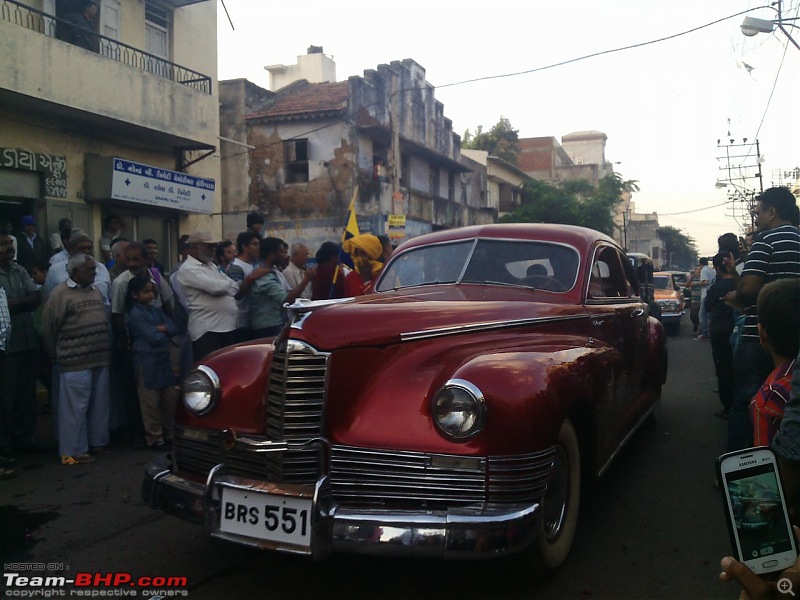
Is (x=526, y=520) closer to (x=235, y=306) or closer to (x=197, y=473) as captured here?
(x=197, y=473)

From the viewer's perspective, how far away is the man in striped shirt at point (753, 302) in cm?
413

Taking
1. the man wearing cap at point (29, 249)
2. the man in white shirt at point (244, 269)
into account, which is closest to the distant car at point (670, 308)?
the man in white shirt at point (244, 269)

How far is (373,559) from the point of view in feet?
11.1

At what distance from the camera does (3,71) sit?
368 inches

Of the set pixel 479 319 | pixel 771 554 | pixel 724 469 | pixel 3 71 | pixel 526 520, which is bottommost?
pixel 526 520

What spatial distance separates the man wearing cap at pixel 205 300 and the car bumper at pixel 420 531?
3294 mm

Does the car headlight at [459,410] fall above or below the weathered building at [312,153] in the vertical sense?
below

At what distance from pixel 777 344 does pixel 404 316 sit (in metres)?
1.51

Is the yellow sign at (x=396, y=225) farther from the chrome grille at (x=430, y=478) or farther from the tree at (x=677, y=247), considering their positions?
the tree at (x=677, y=247)

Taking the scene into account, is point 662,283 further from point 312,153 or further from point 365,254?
point 365,254

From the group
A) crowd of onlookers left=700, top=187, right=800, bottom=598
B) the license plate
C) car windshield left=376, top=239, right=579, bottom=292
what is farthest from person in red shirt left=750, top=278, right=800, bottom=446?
car windshield left=376, top=239, right=579, bottom=292

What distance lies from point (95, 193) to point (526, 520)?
11.0 metres

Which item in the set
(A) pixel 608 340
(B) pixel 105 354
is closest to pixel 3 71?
(B) pixel 105 354

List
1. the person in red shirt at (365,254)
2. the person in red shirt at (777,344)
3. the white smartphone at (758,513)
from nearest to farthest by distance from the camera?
the white smartphone at (758,513)
the person in red shirt at (777,344)
the person in red shirt at (365,254)
